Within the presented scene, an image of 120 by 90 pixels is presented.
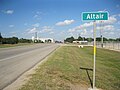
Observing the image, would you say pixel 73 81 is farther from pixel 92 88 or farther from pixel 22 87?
pixel 22 87

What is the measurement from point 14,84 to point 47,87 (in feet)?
4.49

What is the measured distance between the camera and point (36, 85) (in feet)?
23.9

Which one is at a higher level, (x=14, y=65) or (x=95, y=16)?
(x=95, y=16)

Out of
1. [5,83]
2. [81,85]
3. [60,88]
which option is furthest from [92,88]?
[5,83]

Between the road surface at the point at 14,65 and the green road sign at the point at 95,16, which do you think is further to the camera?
the road surface at the point at 14,65

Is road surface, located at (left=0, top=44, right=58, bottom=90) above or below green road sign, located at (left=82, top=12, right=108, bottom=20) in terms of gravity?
below

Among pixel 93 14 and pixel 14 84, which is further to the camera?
pixel 14 84

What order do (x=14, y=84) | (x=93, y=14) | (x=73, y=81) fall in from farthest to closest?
(x=73, y=81) → (x=14, y=84) → (x=93, y=14)

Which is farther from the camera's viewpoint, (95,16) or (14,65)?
(14,65)

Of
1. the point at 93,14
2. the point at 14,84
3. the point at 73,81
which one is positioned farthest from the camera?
the point at 73,81

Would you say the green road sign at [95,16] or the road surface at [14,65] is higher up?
the green road sign at [95,16]

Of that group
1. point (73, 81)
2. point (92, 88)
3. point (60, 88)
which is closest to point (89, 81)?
point (73, 81)

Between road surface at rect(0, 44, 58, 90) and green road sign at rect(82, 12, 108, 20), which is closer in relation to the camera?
green road sign at rect(82, 12, 108, 20)

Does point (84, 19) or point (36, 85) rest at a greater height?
point (84, 19)
